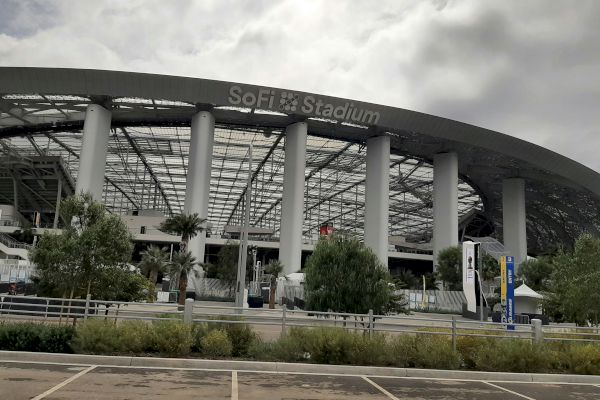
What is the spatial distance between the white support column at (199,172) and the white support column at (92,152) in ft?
27.7

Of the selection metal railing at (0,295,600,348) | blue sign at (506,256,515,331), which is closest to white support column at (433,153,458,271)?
blue sign at (506,256,515,331)

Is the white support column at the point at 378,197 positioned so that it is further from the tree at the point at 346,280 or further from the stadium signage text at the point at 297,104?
the tree at the point at 346,280

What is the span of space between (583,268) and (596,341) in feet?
18.6

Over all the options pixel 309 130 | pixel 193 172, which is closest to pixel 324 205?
pixel 309 130

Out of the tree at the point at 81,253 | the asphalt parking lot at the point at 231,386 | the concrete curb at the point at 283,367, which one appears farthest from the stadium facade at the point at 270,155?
the asphalt parking lot at the point at 231,386

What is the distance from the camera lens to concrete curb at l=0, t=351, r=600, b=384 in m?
12.2

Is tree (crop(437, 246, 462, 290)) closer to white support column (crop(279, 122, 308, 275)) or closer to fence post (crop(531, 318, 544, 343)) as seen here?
white support column (crop(279, 122, 308, 275))

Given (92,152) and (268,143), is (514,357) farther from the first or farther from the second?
(268,143)

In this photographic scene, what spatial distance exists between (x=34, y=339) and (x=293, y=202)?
3954 cm

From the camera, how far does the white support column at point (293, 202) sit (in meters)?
51.6

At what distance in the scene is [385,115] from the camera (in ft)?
168

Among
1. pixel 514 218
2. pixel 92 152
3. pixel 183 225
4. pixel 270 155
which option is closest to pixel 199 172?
pixel 183 225

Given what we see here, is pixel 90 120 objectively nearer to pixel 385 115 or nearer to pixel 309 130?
pixel 309 130

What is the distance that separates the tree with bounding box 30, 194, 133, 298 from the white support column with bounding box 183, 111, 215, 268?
1230 inches
